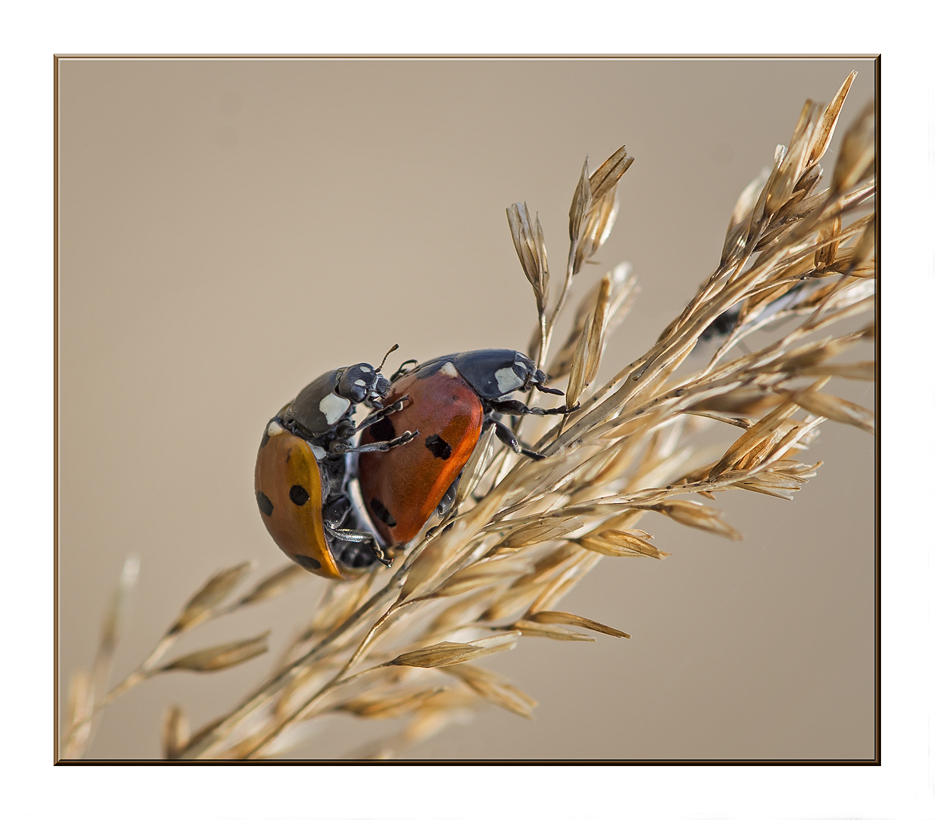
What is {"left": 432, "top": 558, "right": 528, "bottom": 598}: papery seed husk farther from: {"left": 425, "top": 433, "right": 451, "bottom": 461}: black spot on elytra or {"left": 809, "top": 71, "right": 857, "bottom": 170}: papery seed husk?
{"left": 809, "top": 71, "right": 857, "bottom": 170}: papery seed husk

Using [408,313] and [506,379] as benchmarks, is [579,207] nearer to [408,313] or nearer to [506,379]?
[506,379]

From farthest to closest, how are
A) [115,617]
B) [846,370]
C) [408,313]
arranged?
1. [408,313]
2. [115,617]
3. [846,370]

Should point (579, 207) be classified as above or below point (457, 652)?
above

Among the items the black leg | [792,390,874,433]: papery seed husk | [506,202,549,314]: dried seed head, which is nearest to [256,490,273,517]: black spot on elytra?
the black leg

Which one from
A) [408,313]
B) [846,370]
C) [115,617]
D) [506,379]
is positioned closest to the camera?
[846,370]

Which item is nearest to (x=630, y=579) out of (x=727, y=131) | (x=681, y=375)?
(x=681, y=375)

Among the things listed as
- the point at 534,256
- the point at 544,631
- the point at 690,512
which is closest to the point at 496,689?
the point at 544,631
